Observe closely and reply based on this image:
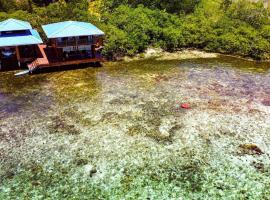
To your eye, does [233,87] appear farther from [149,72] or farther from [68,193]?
[68,193]

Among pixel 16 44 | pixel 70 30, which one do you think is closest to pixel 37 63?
pixel 16 44

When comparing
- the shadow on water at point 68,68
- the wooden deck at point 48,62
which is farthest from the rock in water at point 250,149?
the shadow on water at point 68,68

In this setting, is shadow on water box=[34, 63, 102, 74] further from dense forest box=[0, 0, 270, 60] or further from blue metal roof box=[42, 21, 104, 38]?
blue metal roof box=[42, 21, 104, 38]

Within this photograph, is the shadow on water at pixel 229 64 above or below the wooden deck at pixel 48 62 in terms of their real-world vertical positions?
below

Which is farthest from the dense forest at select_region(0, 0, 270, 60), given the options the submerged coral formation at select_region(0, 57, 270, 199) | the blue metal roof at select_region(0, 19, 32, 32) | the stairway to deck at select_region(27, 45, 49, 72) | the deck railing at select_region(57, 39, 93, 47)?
the stairway to deck at select_region(27, 45, 49, 72)

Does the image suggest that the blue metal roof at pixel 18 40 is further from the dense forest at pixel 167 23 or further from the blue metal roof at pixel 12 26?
the dense forest at pixel 167 23

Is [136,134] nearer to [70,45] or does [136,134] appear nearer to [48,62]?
[70,45]

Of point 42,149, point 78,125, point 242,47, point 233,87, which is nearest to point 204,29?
point 242,47
